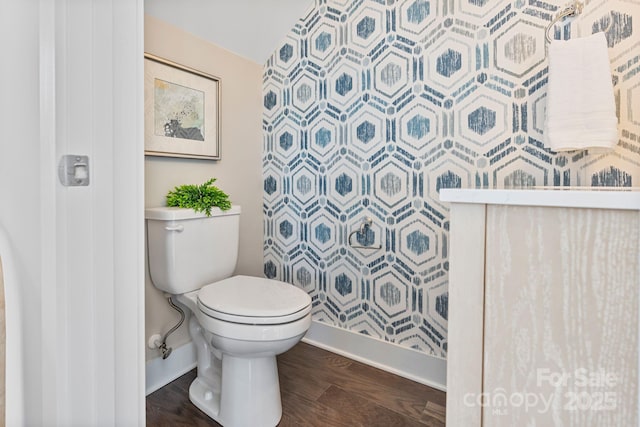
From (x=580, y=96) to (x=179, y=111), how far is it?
5.29ft

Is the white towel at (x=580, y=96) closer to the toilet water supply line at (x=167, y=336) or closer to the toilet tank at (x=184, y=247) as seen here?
the toilet tank at (x=184, y=247)

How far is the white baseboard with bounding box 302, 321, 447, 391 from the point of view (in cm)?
146

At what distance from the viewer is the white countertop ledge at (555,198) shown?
1.58 feet

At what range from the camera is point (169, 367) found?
1.49 m

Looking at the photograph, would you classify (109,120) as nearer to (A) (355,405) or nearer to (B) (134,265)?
(B) (134,265)

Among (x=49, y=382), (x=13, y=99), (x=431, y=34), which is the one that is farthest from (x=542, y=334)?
(x=431, y=34)

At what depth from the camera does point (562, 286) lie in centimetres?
53

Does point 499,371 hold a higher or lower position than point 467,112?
lower

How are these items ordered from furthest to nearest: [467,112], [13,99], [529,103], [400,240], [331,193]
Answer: [331,193] < [400,240] < [467,112] < [529,103] < [13,99]

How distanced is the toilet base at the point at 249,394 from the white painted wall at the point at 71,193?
64 cm

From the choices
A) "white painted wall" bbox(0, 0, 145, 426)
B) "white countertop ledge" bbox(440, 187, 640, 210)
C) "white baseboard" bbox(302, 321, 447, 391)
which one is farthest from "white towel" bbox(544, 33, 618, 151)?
"white painted wall" bbox(0, 0, 145, 426)

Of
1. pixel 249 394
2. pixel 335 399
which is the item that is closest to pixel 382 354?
pixel 335 399

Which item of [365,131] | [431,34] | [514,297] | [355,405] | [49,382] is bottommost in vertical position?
[355,405]

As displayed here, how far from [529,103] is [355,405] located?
142 centimetres
